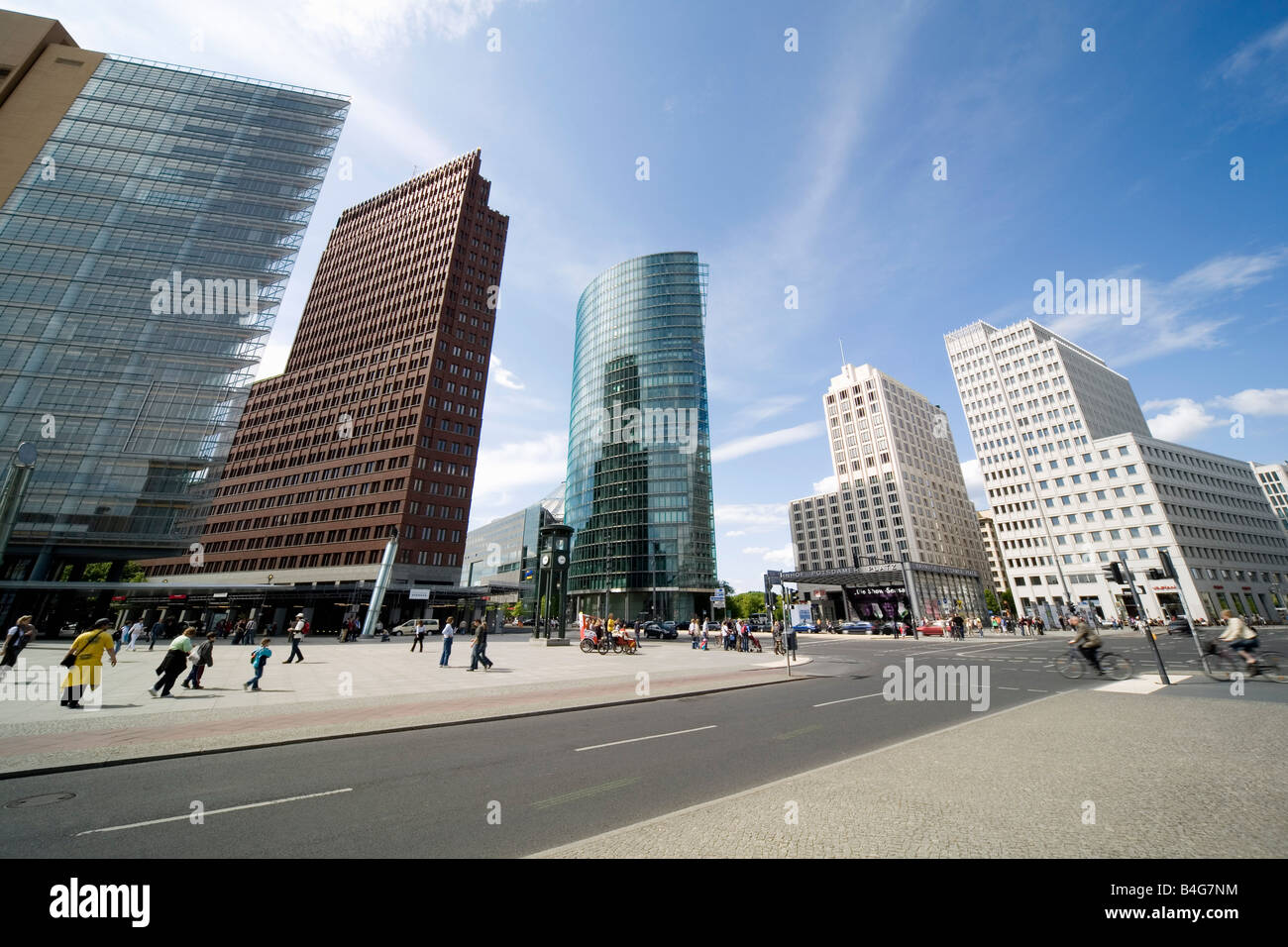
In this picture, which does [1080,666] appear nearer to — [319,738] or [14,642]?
[319,738]

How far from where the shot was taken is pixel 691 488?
291ft

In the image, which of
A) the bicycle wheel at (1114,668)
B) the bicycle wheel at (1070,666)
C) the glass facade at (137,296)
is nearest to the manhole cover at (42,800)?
the bicycle wheel at (1070,666)

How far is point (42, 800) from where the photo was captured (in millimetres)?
5961

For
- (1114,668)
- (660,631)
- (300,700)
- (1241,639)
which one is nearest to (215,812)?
(300,700)

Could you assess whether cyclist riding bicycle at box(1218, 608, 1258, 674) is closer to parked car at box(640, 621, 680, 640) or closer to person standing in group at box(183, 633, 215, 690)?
person standing in group at box(183, 633, 215, 690)

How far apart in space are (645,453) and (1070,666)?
76.6 meters

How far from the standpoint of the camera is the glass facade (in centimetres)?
4419

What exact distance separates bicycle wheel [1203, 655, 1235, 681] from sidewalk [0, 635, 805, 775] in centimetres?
1321

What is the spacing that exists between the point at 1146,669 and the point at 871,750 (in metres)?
18.1

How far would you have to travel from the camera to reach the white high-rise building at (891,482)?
4008 inches

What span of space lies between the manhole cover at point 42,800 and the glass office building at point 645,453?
242ft

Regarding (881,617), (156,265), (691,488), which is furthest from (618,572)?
(156,265)

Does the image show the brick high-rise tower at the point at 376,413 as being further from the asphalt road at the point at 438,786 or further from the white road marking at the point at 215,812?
the white road marking at the point at 215,812

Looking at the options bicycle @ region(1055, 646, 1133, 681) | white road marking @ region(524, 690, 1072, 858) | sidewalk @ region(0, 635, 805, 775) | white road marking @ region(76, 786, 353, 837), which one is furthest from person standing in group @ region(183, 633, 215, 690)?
bicycle @ region(1055, 646, 1133, 681)
